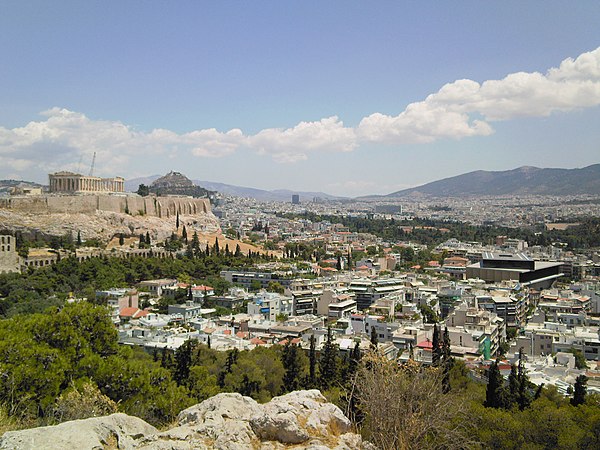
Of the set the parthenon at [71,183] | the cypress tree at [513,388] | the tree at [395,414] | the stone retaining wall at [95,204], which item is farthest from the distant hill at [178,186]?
the tree at [395,414]

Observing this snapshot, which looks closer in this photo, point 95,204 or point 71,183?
point 95,204

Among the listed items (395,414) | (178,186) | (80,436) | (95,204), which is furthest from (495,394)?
(178,186)

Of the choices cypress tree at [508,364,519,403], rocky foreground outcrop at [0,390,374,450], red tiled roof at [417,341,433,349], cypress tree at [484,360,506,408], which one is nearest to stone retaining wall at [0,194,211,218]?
red tiled roof at [417,341,433,349]

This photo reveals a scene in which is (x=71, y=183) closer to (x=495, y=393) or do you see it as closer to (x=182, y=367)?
(x=182, y=367)

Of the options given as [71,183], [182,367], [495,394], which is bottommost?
[495,394]

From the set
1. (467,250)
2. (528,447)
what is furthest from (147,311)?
(467,250)

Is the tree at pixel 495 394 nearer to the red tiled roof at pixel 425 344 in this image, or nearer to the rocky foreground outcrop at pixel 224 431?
the red tiled roof at pixel 425 344

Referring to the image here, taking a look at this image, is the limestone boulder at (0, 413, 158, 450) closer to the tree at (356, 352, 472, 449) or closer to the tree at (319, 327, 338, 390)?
the tree at (356, 352, 472, 449)

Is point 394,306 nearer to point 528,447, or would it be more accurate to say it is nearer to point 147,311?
point 147,311

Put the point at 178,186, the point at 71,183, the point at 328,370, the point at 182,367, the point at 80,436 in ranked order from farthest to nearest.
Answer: the point at 178,186
the point at 71,183
the point at 328,370
the point at 182,367
the point at 80,436
